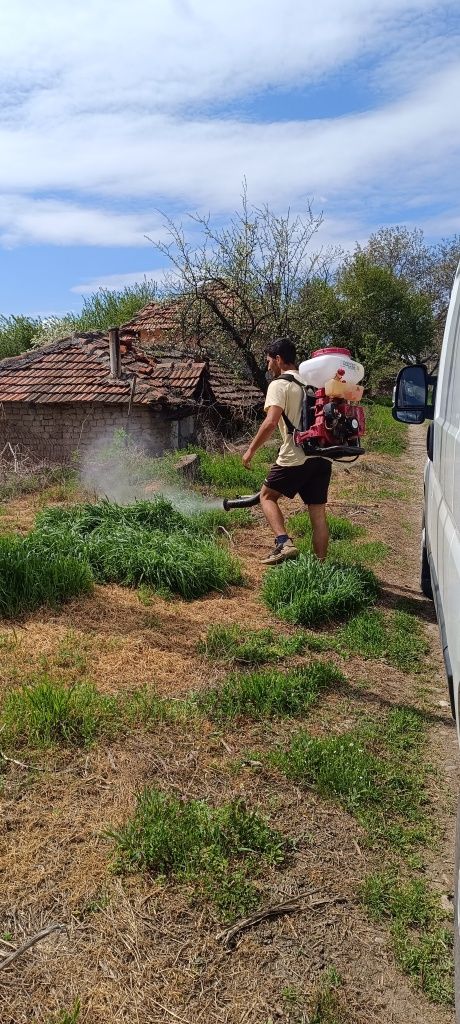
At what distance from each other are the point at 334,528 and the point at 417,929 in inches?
228

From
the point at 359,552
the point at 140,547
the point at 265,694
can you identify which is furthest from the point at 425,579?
the point at 265,694

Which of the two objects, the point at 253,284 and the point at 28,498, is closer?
the point at 28,498

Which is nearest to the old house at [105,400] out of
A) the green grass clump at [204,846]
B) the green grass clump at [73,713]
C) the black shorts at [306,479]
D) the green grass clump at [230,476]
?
the green grass clump at [230,476]

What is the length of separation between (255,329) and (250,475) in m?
7.21

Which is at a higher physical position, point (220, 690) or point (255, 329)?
point (255, 329)

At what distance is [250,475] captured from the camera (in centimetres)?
1144

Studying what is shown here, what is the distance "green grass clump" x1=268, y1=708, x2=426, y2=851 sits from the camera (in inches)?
131

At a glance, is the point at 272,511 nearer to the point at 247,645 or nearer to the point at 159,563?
the point at 159,563

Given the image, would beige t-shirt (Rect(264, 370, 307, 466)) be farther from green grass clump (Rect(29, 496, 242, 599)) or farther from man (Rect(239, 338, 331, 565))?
green grass clump (Rect(29, 496, 242, 599))

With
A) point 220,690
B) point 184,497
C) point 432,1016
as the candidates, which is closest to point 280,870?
point 432,1016

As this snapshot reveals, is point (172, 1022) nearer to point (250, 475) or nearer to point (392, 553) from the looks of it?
point (392, 553)

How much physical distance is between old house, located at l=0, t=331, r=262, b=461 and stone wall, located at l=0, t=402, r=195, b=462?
21 millimetres

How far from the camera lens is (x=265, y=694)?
14.1 ft

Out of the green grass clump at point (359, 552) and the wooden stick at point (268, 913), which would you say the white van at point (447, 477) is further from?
the green grass clump at point (359, 552)
